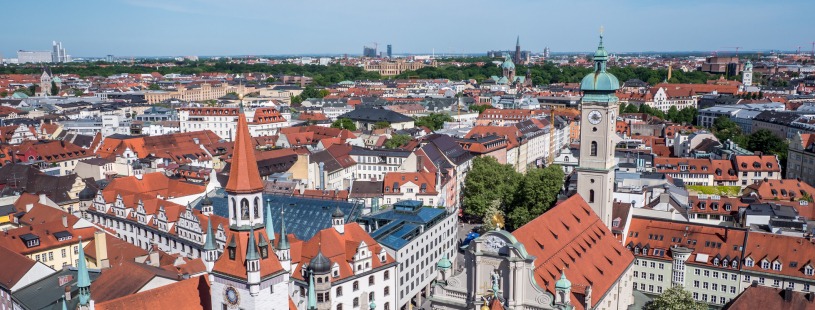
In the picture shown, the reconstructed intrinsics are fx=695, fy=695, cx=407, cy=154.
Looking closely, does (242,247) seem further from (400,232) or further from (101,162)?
(101,162)

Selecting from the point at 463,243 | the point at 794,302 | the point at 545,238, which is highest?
the point at 545,238

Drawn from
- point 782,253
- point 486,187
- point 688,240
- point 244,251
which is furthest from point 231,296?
point 486,187

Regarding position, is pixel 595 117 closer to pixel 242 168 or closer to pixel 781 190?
pixel 242 168

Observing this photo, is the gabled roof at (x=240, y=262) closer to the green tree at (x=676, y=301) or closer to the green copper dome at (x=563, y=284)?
the green copper dome at (x=563, y=284)

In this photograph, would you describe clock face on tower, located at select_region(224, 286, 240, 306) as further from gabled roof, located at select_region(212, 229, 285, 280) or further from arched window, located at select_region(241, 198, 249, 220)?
arched window, located at select_region(241, 198, 249, 220)

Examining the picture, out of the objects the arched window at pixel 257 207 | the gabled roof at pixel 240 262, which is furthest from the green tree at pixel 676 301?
the arched window at pixel 257 207

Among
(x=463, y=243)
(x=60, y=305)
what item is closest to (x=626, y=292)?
(x=463, y=243)
